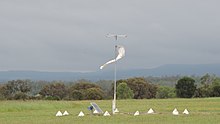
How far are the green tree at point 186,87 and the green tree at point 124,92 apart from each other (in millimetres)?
7718

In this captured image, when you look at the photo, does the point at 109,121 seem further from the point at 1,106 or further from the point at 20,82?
the point at 20,82

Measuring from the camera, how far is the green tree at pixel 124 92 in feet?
289

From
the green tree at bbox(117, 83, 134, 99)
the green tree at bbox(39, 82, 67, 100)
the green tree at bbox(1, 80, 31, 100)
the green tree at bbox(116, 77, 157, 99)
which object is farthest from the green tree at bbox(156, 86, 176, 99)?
the green tree at bbox(1, 80, 31, 100)

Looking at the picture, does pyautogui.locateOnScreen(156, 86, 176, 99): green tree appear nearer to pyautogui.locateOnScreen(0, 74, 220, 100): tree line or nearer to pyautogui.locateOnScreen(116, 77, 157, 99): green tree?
pyautogui.locateOnScreen(0, 74, 220, 100): tree line

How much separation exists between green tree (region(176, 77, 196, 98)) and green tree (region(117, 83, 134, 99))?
25.3 ft

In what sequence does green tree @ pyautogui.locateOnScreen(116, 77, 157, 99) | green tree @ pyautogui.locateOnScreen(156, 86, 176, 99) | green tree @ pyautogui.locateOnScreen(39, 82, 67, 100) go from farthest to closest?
1. green tree @ pyautogui.locateOnScreen(39, 82, 67, 100)
2. green tree @ pyautogui.locateOnScreen(116, 77, 157, 99)
3. green tree @ pyautogui.locateOnScreen(156, 86, 176, 99)

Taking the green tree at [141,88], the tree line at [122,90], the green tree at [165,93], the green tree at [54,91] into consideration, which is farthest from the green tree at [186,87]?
the green tree at [54,91]

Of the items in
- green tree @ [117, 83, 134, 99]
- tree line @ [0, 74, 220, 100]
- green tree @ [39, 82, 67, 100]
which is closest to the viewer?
green tree @ [117, 83, 134, 99]

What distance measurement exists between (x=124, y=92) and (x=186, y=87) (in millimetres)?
10088

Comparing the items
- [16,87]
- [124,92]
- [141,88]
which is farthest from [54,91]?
[124,92]

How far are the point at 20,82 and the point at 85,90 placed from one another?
1494 centimetres

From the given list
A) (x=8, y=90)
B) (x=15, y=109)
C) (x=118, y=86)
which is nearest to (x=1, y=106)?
(x=15, y=109)

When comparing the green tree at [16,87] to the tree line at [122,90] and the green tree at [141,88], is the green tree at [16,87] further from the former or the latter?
the green tree at [141,88]

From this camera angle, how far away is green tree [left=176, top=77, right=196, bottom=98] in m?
89.8
